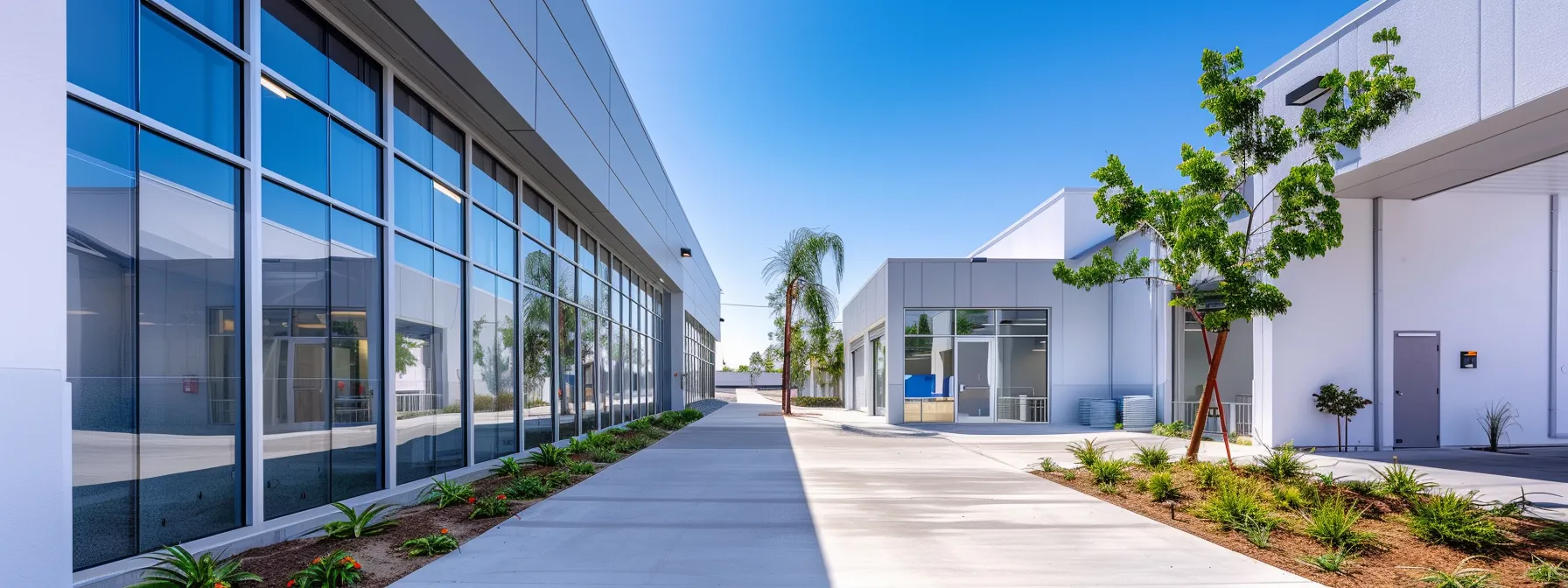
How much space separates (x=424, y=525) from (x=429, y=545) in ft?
3.60

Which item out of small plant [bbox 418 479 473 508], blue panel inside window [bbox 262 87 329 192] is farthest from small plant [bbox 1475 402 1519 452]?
blue panel inside window [bbox 262 87 329 192]

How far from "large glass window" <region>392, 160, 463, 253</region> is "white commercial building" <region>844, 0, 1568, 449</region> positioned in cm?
1286

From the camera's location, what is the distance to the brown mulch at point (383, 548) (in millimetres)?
5590

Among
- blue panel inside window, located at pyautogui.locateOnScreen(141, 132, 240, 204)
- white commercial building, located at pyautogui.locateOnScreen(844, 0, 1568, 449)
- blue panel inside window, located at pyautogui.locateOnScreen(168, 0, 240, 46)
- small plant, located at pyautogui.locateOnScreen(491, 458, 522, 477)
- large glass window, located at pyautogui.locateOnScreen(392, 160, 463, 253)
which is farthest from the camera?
small plant, located at pyautogui.locateOnScreen(491, 458, 522, 477)

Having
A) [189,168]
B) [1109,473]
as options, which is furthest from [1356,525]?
[189,168]

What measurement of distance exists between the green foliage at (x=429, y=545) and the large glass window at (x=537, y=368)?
6507 mm

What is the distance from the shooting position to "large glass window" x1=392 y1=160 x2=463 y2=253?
9.04 m

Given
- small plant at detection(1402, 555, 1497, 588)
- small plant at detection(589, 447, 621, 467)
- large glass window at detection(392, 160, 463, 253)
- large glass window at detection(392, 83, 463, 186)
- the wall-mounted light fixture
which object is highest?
the wall-mounted light fixture

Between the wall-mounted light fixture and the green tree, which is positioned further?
the wall-mounted light fixture

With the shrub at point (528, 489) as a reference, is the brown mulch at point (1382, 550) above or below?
above

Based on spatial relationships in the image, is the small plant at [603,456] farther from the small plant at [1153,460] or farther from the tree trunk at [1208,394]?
the tree trunk at [1208,394]

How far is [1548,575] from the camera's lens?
18.5 ft

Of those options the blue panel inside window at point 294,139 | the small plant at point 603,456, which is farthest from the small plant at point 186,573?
the small plant at point 603,456

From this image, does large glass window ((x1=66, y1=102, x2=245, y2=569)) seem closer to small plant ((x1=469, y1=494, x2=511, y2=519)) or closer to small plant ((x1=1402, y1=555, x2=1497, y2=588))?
small plant ((x1=469, y1=494, x2=511, y2=519))
